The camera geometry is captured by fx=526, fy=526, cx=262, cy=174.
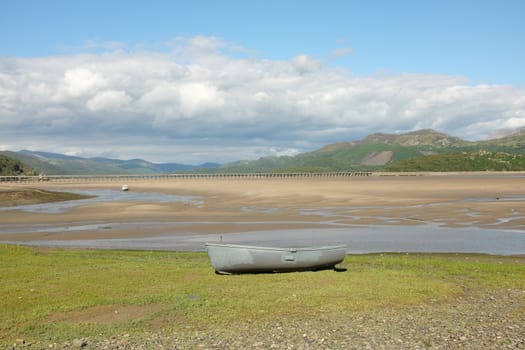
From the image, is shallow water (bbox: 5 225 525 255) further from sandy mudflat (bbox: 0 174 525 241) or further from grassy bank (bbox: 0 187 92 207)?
grassy bank (bbox: 0 187 92 207)

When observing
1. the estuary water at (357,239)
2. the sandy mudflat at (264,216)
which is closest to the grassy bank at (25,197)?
the sandy mudflat at (264,216)

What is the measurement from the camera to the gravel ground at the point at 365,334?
1154 centimetres

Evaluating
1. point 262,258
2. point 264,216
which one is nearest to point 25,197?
point 264,216

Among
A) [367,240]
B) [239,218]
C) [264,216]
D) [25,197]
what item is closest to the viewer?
[367,240]

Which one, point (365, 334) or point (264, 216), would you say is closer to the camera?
point (365, 334)

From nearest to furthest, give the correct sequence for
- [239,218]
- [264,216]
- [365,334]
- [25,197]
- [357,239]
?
[365,334], [357,239], [239,218], [264,216], [25,197]

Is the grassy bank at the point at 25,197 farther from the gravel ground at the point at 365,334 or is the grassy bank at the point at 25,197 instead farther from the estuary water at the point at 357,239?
the gravel ground at the point at 365,334

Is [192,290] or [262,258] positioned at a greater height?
[262,258]

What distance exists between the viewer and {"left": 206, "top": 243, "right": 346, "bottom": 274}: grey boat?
19344mm

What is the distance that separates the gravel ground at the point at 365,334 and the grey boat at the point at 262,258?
5549mm

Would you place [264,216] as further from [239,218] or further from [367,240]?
[367,240]

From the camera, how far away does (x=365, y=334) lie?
12227mm

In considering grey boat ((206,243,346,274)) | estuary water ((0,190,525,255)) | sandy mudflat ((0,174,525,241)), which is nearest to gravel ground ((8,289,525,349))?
grey boat ((206,243,346,274))

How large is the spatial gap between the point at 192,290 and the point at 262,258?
335cm
